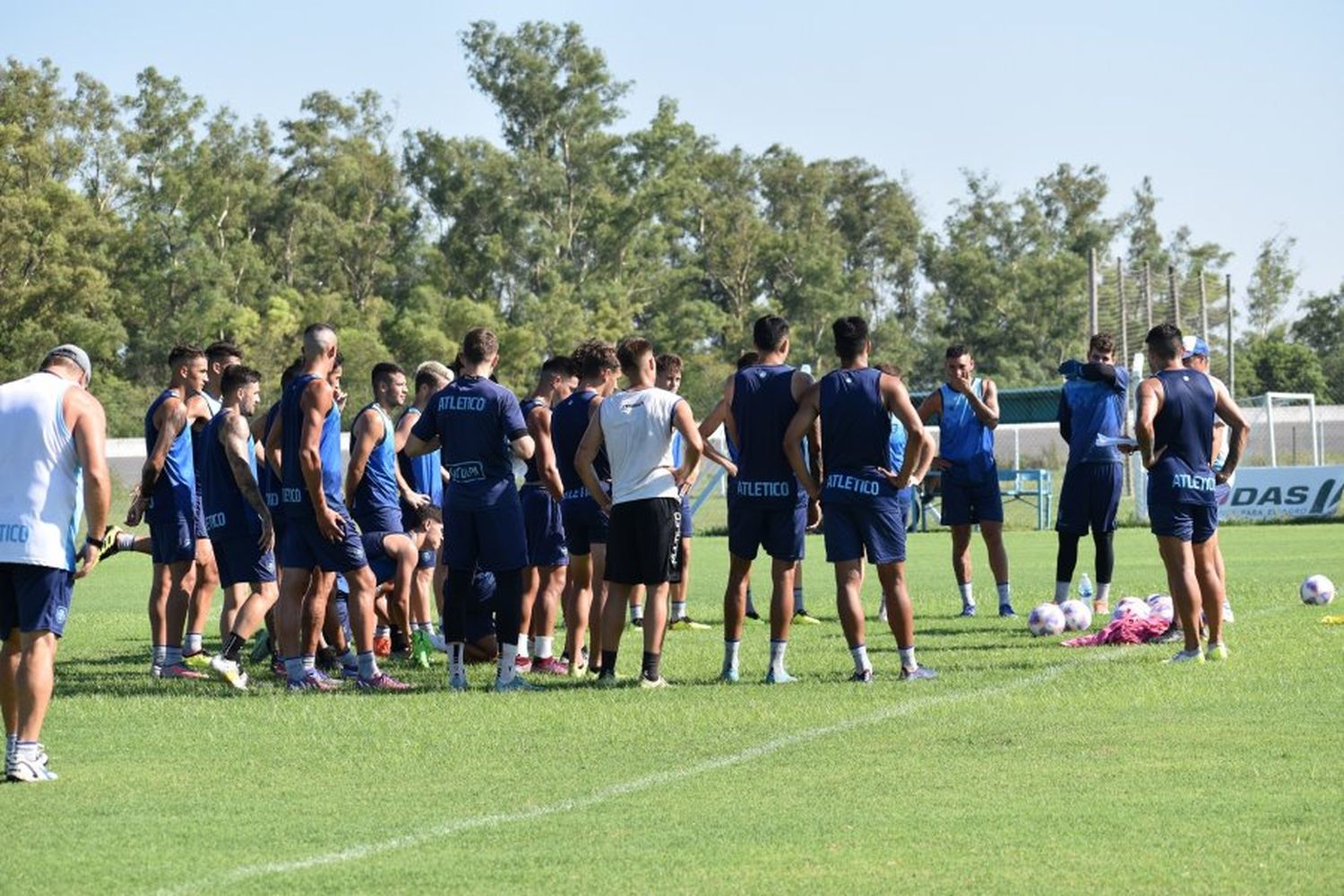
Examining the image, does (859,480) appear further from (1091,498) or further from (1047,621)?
(1091,498)

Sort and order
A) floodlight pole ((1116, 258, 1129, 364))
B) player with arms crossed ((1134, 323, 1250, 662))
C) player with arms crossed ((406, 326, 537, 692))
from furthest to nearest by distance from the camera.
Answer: floodlight pole ((1116, 258, 1129, 364)) → player with arms crossed ((1134, 323, 1250, 662)) → player with arms crossed ((406, 326, 537, 692))

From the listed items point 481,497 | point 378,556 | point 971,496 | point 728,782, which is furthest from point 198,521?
point 971,496

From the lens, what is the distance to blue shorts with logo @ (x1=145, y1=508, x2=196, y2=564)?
532 inches

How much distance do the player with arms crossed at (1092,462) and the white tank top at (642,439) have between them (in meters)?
4.80

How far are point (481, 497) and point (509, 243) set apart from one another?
63.8 m

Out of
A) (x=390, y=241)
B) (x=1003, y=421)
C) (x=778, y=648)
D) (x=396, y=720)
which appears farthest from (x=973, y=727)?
(x=390, y=241)

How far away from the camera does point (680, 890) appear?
643 centimetres

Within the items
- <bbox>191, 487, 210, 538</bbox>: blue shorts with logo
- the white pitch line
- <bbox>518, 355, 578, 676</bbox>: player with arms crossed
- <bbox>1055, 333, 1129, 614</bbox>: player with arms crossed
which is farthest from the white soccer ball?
<bbox>191, 487, 210, 538</bbox>: blue shorts with logo

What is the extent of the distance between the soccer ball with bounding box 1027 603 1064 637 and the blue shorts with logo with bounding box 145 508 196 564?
6270 millimetres

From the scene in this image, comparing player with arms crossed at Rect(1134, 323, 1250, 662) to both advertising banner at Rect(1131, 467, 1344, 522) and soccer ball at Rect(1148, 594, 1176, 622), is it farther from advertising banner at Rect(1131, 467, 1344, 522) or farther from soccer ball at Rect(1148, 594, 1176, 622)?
advertising banner at Rect(1131, 467, 1344, 522)

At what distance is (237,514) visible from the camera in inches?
520

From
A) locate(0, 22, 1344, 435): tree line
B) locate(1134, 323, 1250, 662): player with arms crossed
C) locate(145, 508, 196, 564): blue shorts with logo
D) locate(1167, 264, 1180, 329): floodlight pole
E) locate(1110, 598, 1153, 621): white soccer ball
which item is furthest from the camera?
locate(0, 22, 1344, 435): tree line

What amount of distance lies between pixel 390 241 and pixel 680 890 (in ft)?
237

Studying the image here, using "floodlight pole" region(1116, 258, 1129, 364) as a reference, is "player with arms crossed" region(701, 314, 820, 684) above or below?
below
